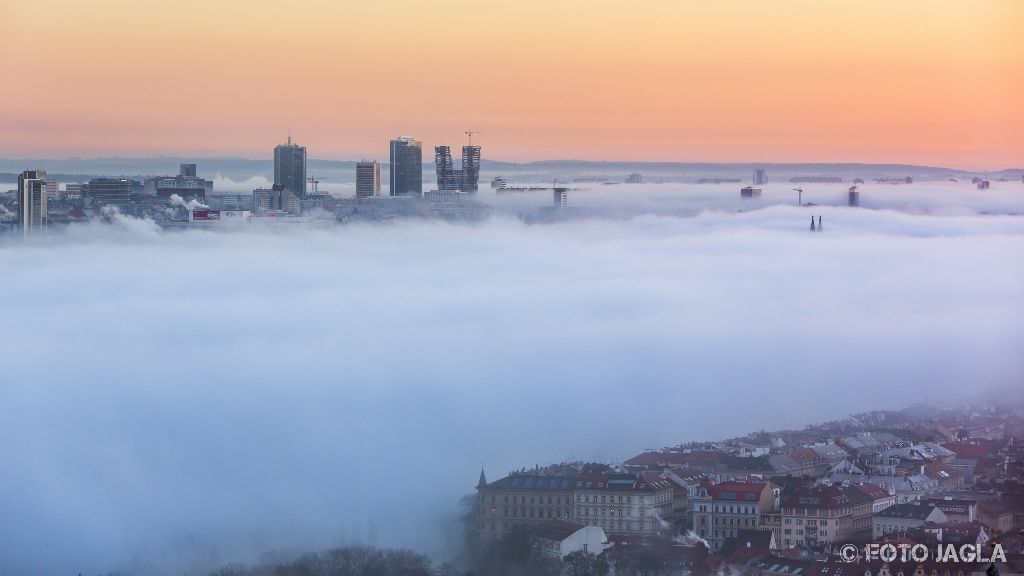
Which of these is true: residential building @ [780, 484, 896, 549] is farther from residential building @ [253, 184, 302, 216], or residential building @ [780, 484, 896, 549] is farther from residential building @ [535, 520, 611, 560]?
residential building @ [253, 184, 302, 216]

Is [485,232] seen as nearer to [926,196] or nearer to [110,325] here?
[926,196]

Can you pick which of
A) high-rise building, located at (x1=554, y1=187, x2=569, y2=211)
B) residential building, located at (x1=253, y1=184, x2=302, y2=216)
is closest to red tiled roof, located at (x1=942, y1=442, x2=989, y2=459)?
high-rise building, located at (x1=554, y1=187, x2=569, y2=211)

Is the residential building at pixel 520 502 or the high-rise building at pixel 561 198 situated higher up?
the high-rise building at pixel 561 198

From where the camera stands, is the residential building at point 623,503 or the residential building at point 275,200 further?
the residential building at point 275,200

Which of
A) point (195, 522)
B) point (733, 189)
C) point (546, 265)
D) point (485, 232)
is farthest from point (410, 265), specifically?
point (195, 522)

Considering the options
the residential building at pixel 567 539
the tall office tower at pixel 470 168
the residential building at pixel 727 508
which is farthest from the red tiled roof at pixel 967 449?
the tall office tower at pixel 470 168

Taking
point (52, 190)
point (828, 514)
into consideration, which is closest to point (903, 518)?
point (828, 514)

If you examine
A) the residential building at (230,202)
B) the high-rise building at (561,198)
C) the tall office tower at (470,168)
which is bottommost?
the residential building at (230,202)

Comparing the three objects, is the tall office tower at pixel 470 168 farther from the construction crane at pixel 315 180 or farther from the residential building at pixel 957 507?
the residential building at pixel 957 507
